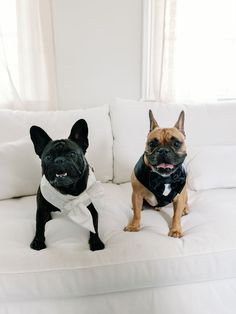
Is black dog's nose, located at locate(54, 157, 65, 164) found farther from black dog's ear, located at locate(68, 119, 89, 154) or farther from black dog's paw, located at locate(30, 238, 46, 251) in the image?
black dog's paw, located at locate(30, 238, 46, 251)

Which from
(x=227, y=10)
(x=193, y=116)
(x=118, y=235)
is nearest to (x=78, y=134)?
(x=118, y=235)

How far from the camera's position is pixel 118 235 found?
3.71ft

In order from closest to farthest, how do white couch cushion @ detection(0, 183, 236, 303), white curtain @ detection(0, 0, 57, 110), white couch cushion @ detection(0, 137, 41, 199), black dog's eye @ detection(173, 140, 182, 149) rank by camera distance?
white couch cushion @ detection(0, 183, 236, 303) < black dog's eye @ detection(173, 140, 182, 149) < white couch cushion @ detection(0, 137, 41, 199) < white curtain @ detection(0, 0, 57, 110)

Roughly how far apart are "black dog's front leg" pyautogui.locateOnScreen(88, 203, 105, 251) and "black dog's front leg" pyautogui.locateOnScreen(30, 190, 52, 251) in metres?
0.17

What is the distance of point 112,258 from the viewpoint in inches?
39.6

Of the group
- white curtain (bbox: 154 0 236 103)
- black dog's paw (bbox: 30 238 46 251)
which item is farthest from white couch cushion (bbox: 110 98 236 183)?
black dog's paw (bbox: 30 238 46 251)

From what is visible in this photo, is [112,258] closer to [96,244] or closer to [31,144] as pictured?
[96,244]

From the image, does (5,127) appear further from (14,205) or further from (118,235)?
(118,235)

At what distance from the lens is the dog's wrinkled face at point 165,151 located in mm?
1050

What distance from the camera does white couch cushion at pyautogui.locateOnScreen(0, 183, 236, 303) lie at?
3.19 feet

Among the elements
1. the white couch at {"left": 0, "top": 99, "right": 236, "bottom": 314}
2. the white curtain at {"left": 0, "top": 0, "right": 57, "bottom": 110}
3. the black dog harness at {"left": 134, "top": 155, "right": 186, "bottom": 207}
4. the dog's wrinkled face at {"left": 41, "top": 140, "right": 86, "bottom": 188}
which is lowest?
the white couch at {"left": 0, "top": 99, "right": 236, "bottom": 314}

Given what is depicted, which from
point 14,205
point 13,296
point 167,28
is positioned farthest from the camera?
point 167,28

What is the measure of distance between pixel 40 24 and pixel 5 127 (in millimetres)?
670

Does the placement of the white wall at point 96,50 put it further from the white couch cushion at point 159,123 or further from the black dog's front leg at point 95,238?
the black dog's front leg at point 95,238
